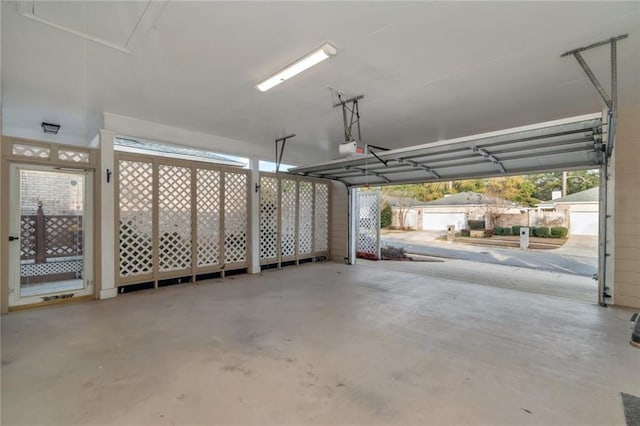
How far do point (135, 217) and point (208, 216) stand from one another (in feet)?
4.21

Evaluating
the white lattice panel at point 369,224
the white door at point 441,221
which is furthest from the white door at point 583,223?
the white lattice panel at point 369,224

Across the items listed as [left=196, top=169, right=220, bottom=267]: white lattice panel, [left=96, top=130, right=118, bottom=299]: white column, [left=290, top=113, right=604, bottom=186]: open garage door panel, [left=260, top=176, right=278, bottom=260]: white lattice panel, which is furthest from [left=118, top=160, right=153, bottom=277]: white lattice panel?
[left=290, top=113, right=604, bottom=186]: open garage door panel

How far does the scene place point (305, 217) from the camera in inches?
301

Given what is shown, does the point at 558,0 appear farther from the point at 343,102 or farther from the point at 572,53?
the point at 343,102

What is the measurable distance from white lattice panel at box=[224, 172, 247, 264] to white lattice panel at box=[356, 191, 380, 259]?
4074 millimetres

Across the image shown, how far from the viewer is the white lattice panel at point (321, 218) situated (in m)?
7.98

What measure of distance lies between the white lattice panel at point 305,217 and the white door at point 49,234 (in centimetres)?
444

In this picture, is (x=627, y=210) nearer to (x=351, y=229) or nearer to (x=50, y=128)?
(x=351, y=229)

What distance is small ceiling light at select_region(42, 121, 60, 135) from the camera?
5.12 meters

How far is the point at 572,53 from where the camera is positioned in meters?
2.80

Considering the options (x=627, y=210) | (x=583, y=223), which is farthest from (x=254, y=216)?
(x=583, y=223)

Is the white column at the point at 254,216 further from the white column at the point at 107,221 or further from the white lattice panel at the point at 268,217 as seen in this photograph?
the white column at the point at 107,221

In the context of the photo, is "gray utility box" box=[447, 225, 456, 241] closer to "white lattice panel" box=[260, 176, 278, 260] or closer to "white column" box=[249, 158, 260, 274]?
"white lattice panel" box=[260, 176, 278, 260]

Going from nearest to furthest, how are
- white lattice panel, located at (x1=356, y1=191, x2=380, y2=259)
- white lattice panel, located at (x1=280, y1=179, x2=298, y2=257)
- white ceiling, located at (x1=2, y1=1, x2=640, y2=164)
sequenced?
white ceiling, located at (x1=2, y1=1, x2=640, y2=164) < white lattice panel, located at (x1=280, y1=179, x2=298, y2=257) < white lattice panel, located at (x1=356, y1=191, x2=380, y2=259)
